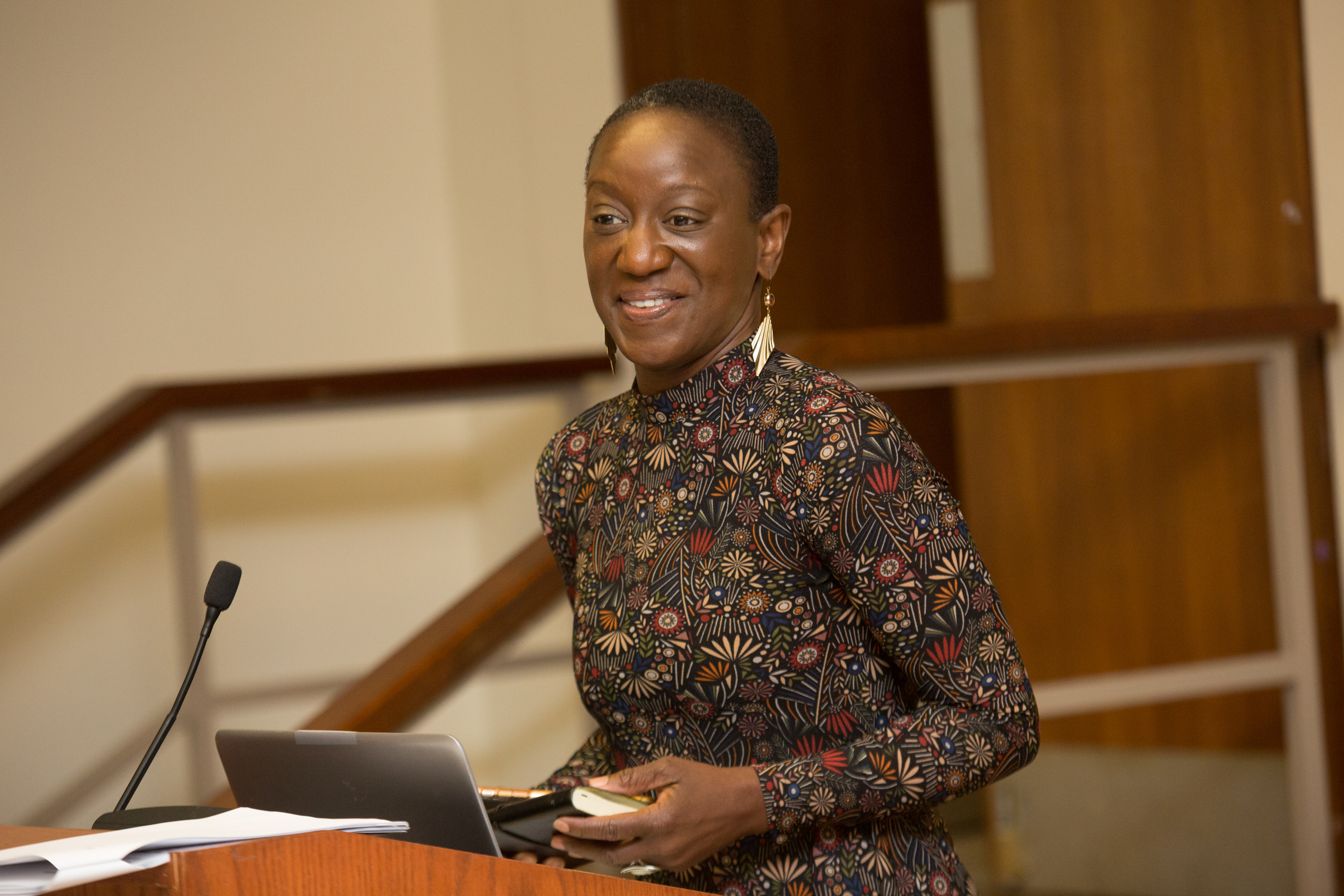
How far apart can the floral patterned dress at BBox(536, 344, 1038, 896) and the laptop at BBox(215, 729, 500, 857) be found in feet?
0.88

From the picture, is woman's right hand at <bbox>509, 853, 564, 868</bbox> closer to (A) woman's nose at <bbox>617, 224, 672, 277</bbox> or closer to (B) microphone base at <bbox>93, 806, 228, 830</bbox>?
(B) microphone base at <bbox>93, 806, 228, 830</bbox>

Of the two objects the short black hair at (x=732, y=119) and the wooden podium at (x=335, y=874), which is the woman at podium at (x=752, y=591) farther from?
the wooden podium at (x=335, y=874)

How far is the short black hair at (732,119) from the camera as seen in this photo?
1.35m

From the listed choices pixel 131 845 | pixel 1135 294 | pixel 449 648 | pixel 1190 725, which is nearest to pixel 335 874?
pixel 131 845

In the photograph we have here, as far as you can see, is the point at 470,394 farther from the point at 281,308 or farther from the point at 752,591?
the point at 752,591

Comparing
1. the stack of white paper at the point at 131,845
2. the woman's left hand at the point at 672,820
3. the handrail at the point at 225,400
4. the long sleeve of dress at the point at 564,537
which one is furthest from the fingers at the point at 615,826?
the handrail at the point at 225,400

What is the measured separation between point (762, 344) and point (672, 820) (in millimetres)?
488

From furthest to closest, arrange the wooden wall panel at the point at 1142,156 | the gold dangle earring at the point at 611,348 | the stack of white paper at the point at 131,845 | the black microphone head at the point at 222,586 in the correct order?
the wooden wall panel at the point at 1142,156, the gold dangle earring at the point at 611,348, the black microphone head at the point at 222,586, the stack of white paper at the point at 131,845

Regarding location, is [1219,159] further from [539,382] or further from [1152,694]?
[539,382]

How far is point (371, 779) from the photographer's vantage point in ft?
3.71

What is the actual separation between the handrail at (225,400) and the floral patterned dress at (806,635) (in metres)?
1.85

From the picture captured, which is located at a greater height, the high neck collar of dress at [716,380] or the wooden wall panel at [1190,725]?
the high neck collar of dress at [716,380]

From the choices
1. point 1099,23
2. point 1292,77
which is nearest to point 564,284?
point 1099,23

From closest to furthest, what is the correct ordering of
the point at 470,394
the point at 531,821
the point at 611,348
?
1. the point at 531,821
2. the point at 611,348
3. the point at 470,394
